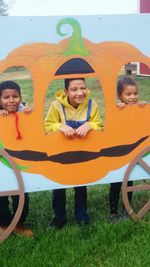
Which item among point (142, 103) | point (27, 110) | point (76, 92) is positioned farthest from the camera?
point (142, 103)

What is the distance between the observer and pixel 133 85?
303 centimetres

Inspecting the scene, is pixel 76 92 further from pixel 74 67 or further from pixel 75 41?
pixel 75 41

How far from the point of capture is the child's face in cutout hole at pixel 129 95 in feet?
9.80

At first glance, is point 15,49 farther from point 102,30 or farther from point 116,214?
point 116,214

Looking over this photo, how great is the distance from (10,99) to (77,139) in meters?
0.51

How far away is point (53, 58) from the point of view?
2785 millimetres

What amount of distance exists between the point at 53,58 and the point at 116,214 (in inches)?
52.3

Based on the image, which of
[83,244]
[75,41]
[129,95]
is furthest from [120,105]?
[83,244]

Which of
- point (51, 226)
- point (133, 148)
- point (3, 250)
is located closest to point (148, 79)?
point (133, 148)

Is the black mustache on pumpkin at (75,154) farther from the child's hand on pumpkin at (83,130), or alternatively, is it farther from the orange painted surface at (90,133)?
the child's hand on pumpkin at (83,130)

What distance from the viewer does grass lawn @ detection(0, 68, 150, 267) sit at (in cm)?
261

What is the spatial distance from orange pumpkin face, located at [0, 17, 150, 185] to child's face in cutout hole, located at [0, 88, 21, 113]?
0.27ft

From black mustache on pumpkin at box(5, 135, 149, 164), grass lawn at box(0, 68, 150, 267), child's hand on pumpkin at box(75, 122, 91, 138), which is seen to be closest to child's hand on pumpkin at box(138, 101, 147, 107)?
grass lawn at box(0, 68, 150, 267)

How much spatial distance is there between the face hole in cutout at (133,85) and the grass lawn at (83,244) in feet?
0.03
